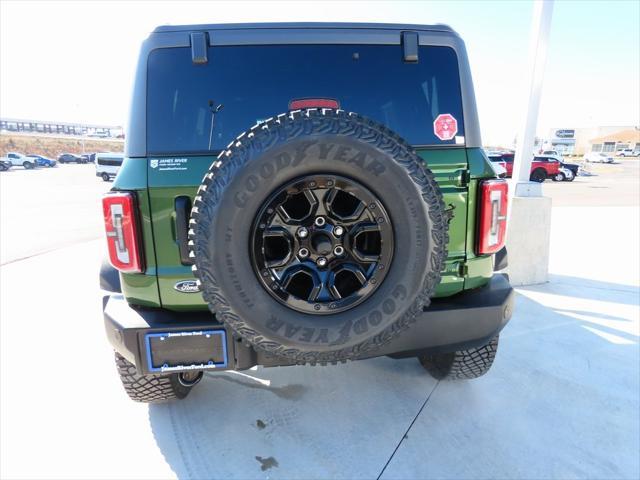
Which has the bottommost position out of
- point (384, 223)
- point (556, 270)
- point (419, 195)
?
point (556, 270)

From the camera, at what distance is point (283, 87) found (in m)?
1.84

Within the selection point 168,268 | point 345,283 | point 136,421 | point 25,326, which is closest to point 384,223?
point 345,283

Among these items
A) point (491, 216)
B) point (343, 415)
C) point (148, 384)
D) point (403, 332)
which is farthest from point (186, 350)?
point (491, 216)

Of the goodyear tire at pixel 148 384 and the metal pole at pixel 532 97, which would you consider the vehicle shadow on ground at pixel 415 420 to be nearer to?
the goodyear tire at pixel 148 384

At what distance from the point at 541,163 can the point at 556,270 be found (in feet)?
68.9

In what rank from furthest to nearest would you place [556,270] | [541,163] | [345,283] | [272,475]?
1. [541,163]
2. [556,270]
3. [272,475]
4. [345,283]

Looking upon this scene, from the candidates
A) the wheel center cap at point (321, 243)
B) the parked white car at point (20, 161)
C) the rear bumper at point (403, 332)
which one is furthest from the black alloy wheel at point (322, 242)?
the parked white car at point (20, 161)

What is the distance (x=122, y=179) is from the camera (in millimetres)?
1697

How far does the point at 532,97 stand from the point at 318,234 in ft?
12.6

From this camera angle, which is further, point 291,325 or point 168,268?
point 168,268

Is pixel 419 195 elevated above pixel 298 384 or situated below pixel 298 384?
above

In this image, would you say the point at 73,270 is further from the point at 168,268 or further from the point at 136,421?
the point at 168,268

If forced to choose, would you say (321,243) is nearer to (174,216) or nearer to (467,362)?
(174,216)

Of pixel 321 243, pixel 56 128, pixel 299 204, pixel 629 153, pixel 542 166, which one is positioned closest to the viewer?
pixel 321 243
